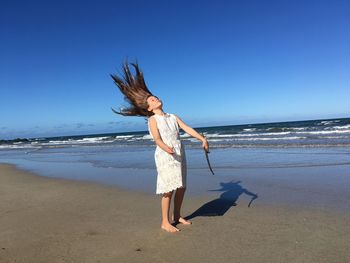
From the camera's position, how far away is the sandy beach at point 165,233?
12.2ft

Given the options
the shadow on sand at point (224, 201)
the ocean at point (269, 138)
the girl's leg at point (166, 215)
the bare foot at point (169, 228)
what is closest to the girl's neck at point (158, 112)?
the girl's leg at point (166, 215)

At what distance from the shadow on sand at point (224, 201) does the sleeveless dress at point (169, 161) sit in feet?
3.04

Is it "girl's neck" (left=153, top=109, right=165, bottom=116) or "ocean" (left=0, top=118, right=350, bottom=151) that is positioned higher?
"girl's neck" (left=153, top=109, right=165, bottom=116)

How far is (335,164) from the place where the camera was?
9.46m

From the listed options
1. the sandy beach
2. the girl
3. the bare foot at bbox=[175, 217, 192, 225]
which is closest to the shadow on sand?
the sandy beach

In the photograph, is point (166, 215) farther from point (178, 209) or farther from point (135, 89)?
point (135, 89)

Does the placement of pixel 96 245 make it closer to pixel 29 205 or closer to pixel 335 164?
pixel 29 205

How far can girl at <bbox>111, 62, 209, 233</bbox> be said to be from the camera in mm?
4559

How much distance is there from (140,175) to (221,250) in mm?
6112

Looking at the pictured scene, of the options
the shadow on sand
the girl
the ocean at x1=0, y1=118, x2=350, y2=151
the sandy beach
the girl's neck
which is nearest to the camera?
the sandy beach

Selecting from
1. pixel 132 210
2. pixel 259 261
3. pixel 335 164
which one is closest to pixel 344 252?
pixel 259 261

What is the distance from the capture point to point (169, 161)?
457 centimetres

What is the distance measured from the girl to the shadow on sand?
0.67m

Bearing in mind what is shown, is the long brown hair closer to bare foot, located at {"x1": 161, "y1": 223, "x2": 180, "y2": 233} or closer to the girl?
the girl
